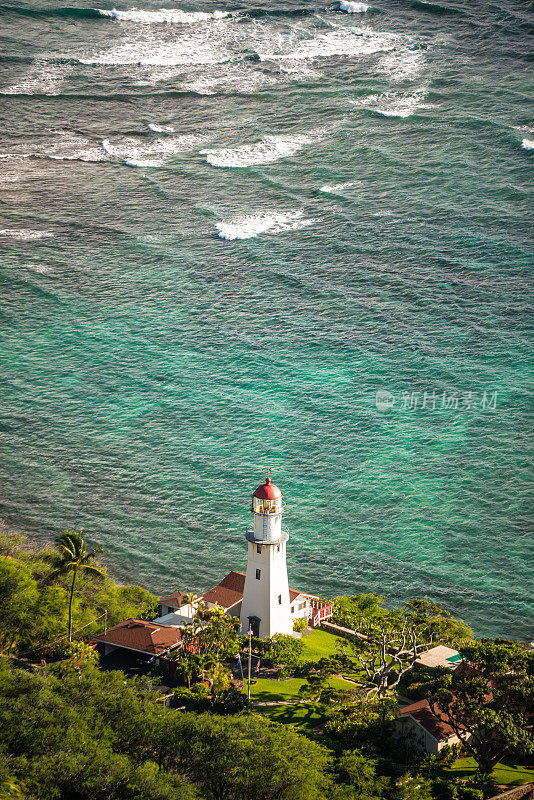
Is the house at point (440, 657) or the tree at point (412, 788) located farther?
the house at point (440, 657)

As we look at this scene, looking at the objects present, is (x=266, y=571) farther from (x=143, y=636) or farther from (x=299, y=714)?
(x=299, y=714)

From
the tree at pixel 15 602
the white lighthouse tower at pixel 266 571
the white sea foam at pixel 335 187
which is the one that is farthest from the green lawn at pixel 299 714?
the white sea foam at pixel 335 187

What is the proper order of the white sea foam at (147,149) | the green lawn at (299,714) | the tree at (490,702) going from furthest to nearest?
1. the white sea foam at (147,149)
2. the green lawn at (299,714)
3. the tree at (490,702)


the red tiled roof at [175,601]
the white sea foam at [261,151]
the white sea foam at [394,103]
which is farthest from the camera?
the white sea foam at [394,103]

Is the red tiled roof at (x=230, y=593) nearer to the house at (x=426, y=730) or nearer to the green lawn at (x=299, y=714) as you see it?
the green lawn at (x=299, y=714)

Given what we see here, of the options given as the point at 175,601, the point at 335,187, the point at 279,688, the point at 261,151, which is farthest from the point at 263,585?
the point at 261,151

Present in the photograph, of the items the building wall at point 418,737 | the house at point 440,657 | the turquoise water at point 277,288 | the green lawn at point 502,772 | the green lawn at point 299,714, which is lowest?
the green lawn at point 502,772

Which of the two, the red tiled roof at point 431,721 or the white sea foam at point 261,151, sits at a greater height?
the white sea foam at point 261,151
